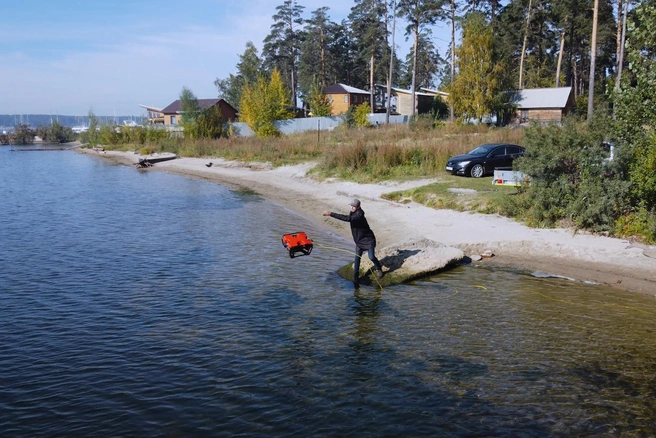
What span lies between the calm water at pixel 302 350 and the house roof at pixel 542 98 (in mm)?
44332

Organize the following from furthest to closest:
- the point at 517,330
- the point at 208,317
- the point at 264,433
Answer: the point at 208,317
the point at 517,330
the point at 264,433

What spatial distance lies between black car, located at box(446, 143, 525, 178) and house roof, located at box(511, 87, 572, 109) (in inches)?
1228

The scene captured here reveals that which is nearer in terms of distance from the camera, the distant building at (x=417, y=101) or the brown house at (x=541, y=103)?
the brown house at (x=541, y=103)

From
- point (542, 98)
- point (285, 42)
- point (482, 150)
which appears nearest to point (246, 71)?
point (285, 42)

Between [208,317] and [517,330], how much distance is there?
5.79m

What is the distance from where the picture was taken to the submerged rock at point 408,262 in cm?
1258

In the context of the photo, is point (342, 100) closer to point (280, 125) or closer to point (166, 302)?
point (280, 125)

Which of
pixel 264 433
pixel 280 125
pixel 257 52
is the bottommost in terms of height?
pixel 264 433

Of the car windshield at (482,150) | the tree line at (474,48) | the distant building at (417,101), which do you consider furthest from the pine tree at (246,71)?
the car windshield at (482,150)

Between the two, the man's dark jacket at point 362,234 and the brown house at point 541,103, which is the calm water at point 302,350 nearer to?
the man's dark jacket at point 362,234

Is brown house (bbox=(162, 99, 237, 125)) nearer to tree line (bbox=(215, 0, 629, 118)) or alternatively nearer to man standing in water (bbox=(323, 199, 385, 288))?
tree line (bbox=(215, 0, 629, 118))

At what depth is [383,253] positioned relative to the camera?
13.2 m

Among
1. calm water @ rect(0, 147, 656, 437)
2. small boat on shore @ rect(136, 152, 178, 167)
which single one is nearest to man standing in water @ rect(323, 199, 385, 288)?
calm water @ rect(0, 147, 656, 437)

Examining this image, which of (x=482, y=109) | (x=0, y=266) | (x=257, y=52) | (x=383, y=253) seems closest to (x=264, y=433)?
(x=383, y=253)
